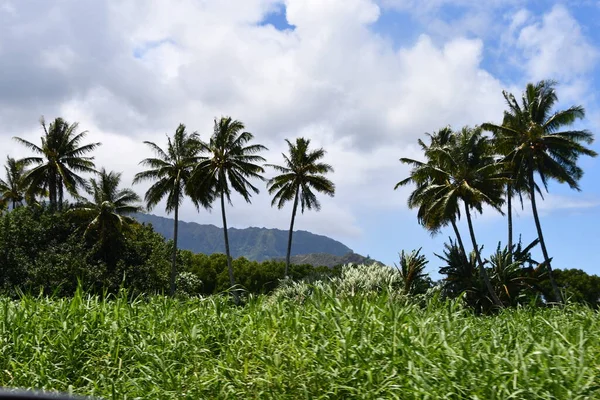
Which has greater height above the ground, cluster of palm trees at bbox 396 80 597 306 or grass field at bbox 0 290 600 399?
cluster of palm trees at bbox 396 80 597 306

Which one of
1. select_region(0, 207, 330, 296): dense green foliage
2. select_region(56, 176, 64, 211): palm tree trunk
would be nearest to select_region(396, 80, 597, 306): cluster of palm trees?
select_region(0, 207, 330, 296): dense green foliage

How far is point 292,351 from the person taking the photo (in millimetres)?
6316

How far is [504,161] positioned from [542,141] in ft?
8.66

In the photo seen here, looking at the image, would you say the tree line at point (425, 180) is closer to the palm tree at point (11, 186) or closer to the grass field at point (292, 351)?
the palm tree at point (11, 186)

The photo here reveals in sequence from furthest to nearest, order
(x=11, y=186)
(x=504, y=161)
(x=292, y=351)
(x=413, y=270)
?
(x=11, y=186)
(x=504, y=161)
(x=413, y=270)
(x=292, y=351)

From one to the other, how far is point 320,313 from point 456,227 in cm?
3238

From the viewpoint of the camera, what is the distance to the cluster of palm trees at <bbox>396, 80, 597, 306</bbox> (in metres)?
35.6

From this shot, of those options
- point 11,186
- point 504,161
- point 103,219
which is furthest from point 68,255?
point 504,161

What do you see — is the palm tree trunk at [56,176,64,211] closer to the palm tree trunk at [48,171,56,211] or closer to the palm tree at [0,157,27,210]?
the palm tree trunk at [48,171,56,211]

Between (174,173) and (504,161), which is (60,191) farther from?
(504,161)

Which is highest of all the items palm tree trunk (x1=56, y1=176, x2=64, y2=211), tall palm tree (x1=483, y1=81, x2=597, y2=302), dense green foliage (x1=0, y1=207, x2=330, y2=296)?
tall palm tree (x1=483, y1=81, x2=597, y2=302)

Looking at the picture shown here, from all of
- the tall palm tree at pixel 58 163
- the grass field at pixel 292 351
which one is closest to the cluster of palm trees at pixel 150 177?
the tall palm tree at pixel 58 163

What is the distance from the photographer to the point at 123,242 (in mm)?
41406

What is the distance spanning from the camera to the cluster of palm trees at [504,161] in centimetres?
3559
